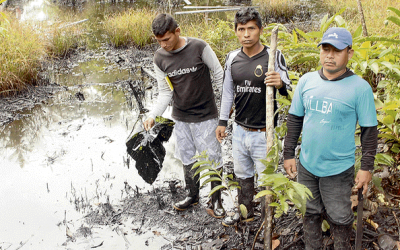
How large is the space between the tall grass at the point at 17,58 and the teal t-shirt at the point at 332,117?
6.12 metres

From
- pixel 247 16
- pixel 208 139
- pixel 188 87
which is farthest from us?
pixel 208 139

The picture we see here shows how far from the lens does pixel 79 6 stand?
17766mm

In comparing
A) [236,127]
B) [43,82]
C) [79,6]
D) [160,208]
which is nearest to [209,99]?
[236,127]

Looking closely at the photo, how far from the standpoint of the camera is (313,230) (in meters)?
2.22

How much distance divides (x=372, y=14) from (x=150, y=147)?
7.17 meters

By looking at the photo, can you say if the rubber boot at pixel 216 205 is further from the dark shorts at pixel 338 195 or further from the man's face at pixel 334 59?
the man's face at pixel 334 59

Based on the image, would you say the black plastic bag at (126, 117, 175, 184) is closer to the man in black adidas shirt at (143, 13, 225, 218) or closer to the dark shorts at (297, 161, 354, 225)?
the man in black adidas shirt at (143, 13, 225, 218)

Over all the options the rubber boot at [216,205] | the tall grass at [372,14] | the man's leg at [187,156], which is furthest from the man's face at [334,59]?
the tall grass at [372,14]

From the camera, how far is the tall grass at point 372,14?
6.32 meters

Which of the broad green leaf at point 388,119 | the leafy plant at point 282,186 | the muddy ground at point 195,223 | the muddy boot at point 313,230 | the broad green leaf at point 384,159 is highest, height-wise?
the broad green leaf at point 388,119

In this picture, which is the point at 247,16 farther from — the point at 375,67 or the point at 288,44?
the point at 288,44

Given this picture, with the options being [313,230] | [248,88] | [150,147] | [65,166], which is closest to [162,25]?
[248,88]

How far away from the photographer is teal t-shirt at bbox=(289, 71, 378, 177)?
6.25 feet

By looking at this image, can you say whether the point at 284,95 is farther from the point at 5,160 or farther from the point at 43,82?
the point at 43,82
